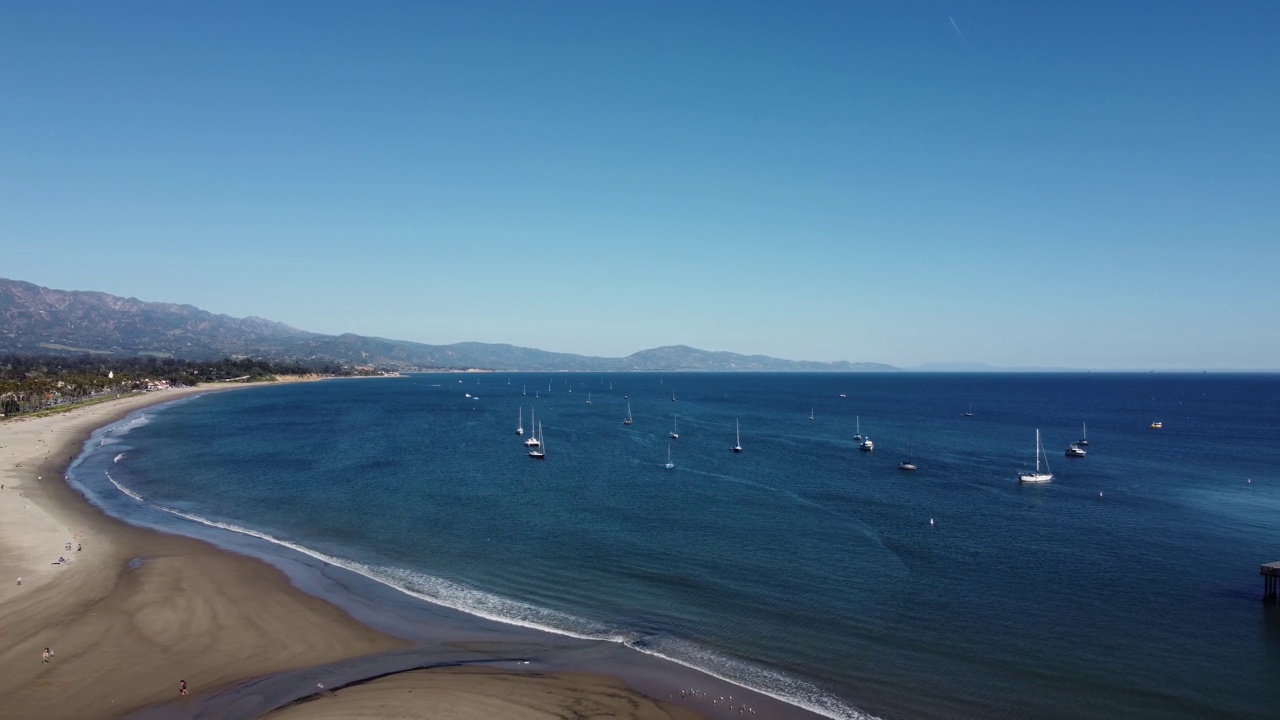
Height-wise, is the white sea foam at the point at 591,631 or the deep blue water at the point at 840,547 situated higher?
the deep blue water at the point at 840,547

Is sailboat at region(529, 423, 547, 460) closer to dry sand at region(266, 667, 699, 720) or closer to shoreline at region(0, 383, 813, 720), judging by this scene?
shoreline at region(0, 383, 813, 720)

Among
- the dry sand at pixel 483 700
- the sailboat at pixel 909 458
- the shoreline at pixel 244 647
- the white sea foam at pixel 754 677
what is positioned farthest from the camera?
the sailboat at pixel 909 458

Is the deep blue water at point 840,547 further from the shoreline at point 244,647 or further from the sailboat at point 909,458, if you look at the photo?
the shoreline at point 244,647

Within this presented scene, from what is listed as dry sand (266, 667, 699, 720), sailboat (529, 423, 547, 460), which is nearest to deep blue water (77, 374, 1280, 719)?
sailboat (529, 423, 547, 460)

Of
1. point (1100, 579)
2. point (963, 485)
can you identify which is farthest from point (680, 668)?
point (963, 485)

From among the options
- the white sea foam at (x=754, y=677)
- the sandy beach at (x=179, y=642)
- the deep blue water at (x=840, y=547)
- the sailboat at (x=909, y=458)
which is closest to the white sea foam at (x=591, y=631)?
the white sea foam at (x=754, y=677)

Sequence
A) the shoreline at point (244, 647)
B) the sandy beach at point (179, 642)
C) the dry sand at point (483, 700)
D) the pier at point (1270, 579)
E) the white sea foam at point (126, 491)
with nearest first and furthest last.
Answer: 1. the dry sand at point (483, 700)
2. the sandy beach at point (179, 642)
3. the shoreline at point (244, 647)
4. the pier at point (1270, 579)
5. the white sea foam at point (126, 491)
